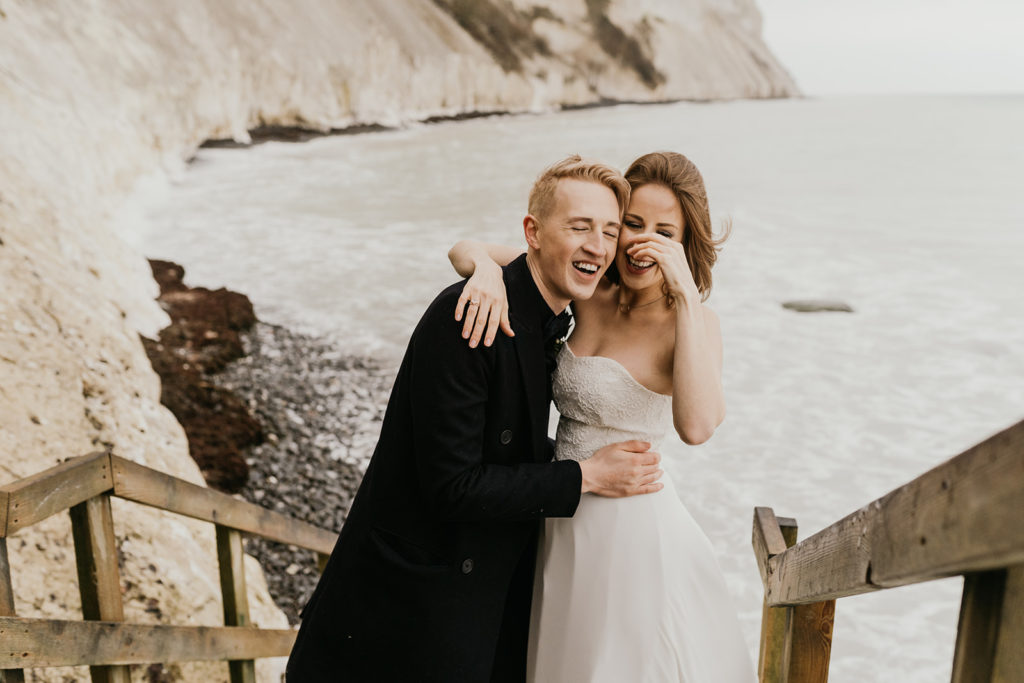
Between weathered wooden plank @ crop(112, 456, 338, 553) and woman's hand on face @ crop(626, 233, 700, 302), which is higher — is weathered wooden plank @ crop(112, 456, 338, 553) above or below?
below

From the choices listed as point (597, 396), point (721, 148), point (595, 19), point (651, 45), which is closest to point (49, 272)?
point (597, 396)

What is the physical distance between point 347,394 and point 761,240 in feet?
47.9

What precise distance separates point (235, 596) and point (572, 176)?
212 centimetres

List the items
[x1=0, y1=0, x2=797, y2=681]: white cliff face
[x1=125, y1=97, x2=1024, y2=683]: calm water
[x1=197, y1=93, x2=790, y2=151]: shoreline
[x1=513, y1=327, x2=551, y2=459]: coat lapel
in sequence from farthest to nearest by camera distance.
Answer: [x1=197, y1=93, x2=790, y2=151]: shoreline, [x1=125, y1=97, x2=1024, y2=683]: calm water, [x1=0, y1=0, x2=797, y2=681]: white cliff face, [x1=513, y1=327, x2=551, y2=459]: coat lapel

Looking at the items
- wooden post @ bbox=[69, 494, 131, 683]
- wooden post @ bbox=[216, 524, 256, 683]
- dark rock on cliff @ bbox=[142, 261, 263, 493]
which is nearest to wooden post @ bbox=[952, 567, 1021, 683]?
wooden post @ bbox=[69, 494, 131, 683]

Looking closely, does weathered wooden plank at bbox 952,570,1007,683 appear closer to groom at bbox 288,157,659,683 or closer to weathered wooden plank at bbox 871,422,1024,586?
weathered wooden plank at bbox 871,422,1024,586

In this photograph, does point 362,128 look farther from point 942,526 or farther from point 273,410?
point 942,526

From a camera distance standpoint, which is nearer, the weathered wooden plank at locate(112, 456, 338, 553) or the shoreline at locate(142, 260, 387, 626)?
the weathered wooden plank at locate(112, 456, 338, 553)

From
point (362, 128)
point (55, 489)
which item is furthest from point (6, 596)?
point (362, 128)

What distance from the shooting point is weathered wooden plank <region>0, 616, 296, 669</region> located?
1842 millimetres

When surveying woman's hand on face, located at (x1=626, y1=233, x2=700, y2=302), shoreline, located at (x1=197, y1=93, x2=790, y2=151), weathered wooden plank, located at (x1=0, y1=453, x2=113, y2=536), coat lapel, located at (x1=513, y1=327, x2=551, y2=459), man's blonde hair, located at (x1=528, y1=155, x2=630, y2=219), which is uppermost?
shoreline, located at (x1=197, y1=93, x2=790, y2=151)

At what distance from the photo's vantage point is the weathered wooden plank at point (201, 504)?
7.78 ft

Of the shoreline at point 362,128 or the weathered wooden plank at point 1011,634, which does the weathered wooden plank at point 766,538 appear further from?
the shoreline at point 362,128

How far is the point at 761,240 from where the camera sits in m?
20.9
